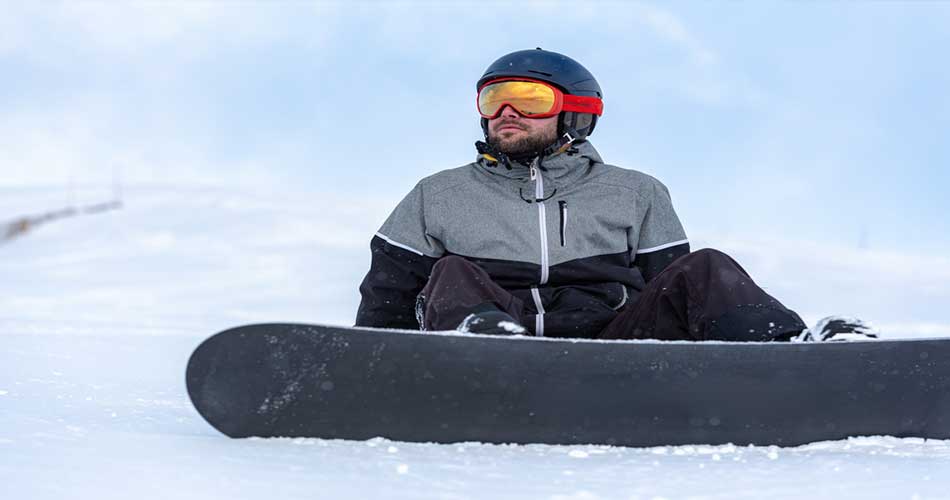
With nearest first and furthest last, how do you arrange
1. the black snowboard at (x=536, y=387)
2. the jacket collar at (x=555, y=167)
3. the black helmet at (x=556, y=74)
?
1. the black snowboard at (x=536, y=387)
2. the jacket collar at (x=555, y=167)
3. the black helmet at (x=556, y=74)

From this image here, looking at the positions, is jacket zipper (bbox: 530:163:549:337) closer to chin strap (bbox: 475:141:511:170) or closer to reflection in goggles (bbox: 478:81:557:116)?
chin strap (bbox: 475:141:511:170)

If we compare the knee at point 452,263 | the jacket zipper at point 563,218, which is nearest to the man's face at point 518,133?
the jacket zipper at point 563,218

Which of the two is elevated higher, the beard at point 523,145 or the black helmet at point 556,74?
the black helmet at point 556,74

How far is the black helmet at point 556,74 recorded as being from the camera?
4137 millimetres

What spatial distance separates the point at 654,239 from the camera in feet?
13.4

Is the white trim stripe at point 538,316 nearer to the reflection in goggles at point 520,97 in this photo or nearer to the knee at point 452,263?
the knee at point 452,263

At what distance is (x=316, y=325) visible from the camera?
2.62 meters

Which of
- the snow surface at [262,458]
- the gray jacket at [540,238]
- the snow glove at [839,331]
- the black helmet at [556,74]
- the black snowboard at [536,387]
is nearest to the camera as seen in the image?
the snow surface at [262,458]

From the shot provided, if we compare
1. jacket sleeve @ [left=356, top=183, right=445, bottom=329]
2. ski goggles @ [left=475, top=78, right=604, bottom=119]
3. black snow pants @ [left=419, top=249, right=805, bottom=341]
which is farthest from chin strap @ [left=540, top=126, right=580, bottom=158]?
black snow pants @ [left=419, top=249, right=805, bottom=341]

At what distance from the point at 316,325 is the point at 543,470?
2.36 ft

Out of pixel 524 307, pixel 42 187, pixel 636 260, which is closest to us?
pixel 524 307

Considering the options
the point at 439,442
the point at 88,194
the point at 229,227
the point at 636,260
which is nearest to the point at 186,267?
the point at 229,227

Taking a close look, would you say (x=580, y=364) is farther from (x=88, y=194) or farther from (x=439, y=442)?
(x=88, y=194)

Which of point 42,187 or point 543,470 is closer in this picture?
point 543,470
